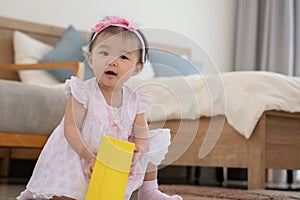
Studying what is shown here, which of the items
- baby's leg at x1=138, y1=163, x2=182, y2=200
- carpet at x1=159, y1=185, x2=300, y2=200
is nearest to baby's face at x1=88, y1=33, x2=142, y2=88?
baby's leg at x1=138, y1=163, x2=182, y2=200

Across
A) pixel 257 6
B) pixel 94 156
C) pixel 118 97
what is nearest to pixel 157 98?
pixel 118 97

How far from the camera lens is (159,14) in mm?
4309

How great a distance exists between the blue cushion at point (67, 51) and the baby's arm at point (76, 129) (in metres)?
1.97

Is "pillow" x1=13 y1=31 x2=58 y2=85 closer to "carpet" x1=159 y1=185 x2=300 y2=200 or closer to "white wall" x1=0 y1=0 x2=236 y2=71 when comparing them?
"white wall" x1=0 y1=0 x2=236 y2=71

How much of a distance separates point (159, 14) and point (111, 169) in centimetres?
310

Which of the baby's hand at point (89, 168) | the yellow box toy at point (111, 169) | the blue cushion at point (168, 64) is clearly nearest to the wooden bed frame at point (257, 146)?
the blue cushion at point (168, 64)

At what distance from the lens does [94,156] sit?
1379 millimetres

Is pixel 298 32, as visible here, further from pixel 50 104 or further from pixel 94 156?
pixel 94 156

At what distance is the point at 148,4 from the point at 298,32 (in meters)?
1.06

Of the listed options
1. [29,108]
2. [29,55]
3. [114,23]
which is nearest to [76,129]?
[114,23]

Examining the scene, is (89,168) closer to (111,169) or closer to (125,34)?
(111,169)

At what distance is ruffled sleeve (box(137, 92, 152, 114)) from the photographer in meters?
1.49

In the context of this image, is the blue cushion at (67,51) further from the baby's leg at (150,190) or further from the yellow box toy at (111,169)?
the yellow box toy at (111,169)

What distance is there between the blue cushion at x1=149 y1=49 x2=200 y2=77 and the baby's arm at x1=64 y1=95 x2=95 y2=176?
0.21 metres
